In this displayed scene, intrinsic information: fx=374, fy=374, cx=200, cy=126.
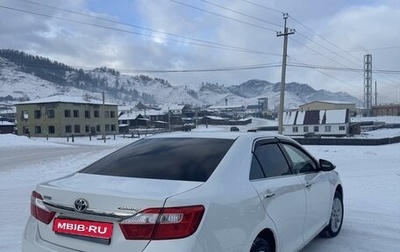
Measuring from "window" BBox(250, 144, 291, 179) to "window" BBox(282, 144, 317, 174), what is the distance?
9.4 inches

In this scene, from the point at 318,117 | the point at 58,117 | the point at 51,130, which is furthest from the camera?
the point at 51,130

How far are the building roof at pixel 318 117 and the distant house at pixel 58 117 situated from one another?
3290 cm

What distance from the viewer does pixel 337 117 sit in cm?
5731

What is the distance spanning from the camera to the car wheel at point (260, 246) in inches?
125

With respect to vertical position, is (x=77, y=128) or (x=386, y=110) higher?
(x=386, y=110)

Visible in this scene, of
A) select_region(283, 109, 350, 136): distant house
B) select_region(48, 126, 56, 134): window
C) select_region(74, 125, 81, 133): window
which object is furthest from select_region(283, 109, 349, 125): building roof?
select_region(48, 126, 56, 134): window

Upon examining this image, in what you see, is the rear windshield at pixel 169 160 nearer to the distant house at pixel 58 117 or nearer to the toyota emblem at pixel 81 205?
the toyota emblem at pixel 81 205

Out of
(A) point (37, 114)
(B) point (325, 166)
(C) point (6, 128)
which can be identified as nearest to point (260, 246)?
(B) point (325, 166)

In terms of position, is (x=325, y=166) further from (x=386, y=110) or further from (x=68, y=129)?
(x=386, y=110)

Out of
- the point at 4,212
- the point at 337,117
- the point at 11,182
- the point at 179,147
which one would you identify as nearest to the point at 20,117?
the point at 337,117

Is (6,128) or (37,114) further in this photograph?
(6,128)

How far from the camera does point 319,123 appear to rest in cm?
5819

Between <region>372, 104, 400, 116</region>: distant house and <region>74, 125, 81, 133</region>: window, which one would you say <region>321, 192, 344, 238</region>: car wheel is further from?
<region>372, 104, 400, 116</region>: distant house

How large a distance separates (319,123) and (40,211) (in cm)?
5862
